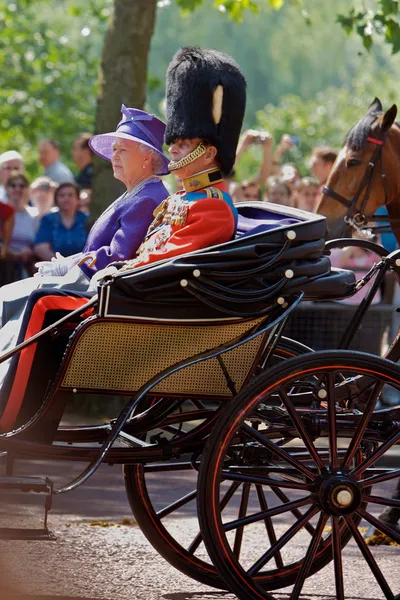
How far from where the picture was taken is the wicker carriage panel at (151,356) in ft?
15.1

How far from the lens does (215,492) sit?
14.8 ft

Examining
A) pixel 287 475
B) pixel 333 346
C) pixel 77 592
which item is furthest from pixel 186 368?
pixel 333 346

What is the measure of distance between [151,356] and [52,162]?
8553mm

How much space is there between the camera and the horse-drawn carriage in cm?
452

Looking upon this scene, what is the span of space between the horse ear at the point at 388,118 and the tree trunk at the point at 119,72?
3065 mm

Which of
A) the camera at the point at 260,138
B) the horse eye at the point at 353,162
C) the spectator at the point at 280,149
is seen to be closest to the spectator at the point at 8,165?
the spectator at the point at 280,149

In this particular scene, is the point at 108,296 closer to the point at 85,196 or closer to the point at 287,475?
the point at 287,475

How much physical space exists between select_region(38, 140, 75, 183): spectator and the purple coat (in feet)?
24.1

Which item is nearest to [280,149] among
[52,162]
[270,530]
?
[52,162]

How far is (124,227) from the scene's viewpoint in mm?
5387

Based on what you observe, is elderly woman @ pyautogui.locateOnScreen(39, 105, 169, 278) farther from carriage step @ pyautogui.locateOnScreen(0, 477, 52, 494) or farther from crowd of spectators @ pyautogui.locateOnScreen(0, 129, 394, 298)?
crowd of spectators @ pyautogui.locateOnScreen(0, 129, 394, 298)

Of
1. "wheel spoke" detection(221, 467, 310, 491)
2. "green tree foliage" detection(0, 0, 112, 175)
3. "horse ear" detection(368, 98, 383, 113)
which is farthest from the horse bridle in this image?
"green tree foliage" detection(0, 0, 112, 175)

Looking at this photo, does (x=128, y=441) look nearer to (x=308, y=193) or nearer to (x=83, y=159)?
(x=308, y=193)

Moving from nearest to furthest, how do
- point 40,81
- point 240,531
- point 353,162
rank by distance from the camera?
point 240,531
point 353,162
point 40,81
